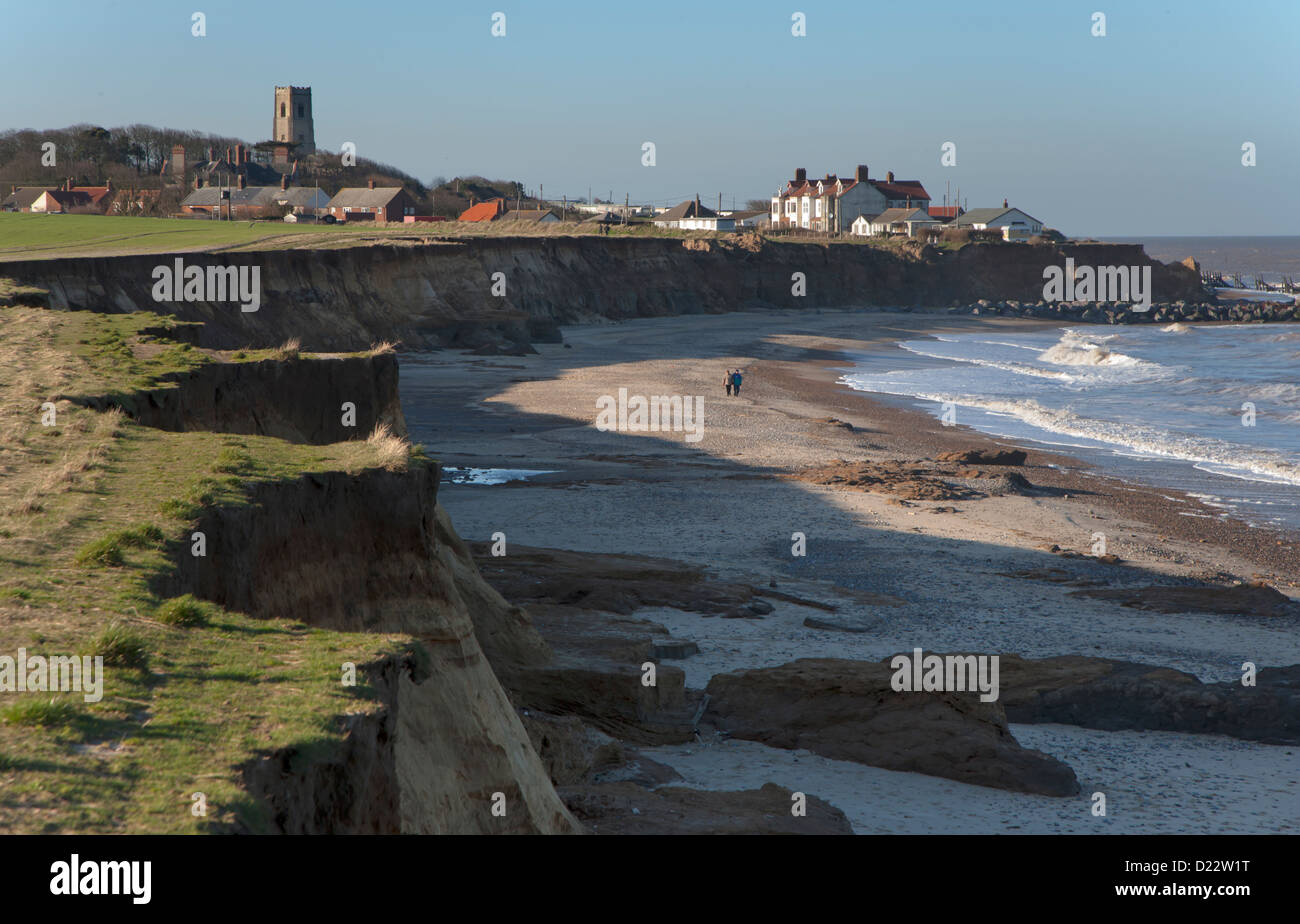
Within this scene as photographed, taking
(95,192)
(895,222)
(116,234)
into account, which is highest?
(95,192)

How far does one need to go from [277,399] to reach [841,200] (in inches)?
4704

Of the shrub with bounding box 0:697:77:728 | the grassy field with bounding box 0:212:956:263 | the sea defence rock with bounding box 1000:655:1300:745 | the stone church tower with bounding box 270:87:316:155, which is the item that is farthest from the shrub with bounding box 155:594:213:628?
the stone church tower with bounding box 270:87:316:155

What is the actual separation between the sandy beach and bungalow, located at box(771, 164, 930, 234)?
3561 inches

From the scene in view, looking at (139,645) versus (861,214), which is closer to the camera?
(139,645)

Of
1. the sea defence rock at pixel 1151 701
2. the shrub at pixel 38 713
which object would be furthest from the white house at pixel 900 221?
the shrub at pixel 38 713

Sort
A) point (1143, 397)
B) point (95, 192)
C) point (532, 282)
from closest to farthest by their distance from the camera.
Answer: point (1143, 397), point (532, 282), point (95, 192)

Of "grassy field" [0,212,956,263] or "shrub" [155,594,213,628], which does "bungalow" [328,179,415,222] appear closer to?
"grassy field" [0,212,956,263]

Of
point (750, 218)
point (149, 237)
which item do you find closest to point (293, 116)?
point (750, 218)

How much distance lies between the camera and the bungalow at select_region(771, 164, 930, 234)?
415 feet

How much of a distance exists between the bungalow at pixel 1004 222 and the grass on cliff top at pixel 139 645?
398ft

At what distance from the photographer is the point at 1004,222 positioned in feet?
405

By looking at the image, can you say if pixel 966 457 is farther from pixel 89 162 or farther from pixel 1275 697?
pixel 89 162

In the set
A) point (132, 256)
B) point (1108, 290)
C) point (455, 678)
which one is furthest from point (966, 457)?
point (1108, 290)

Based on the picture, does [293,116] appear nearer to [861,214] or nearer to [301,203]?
[301,203]
